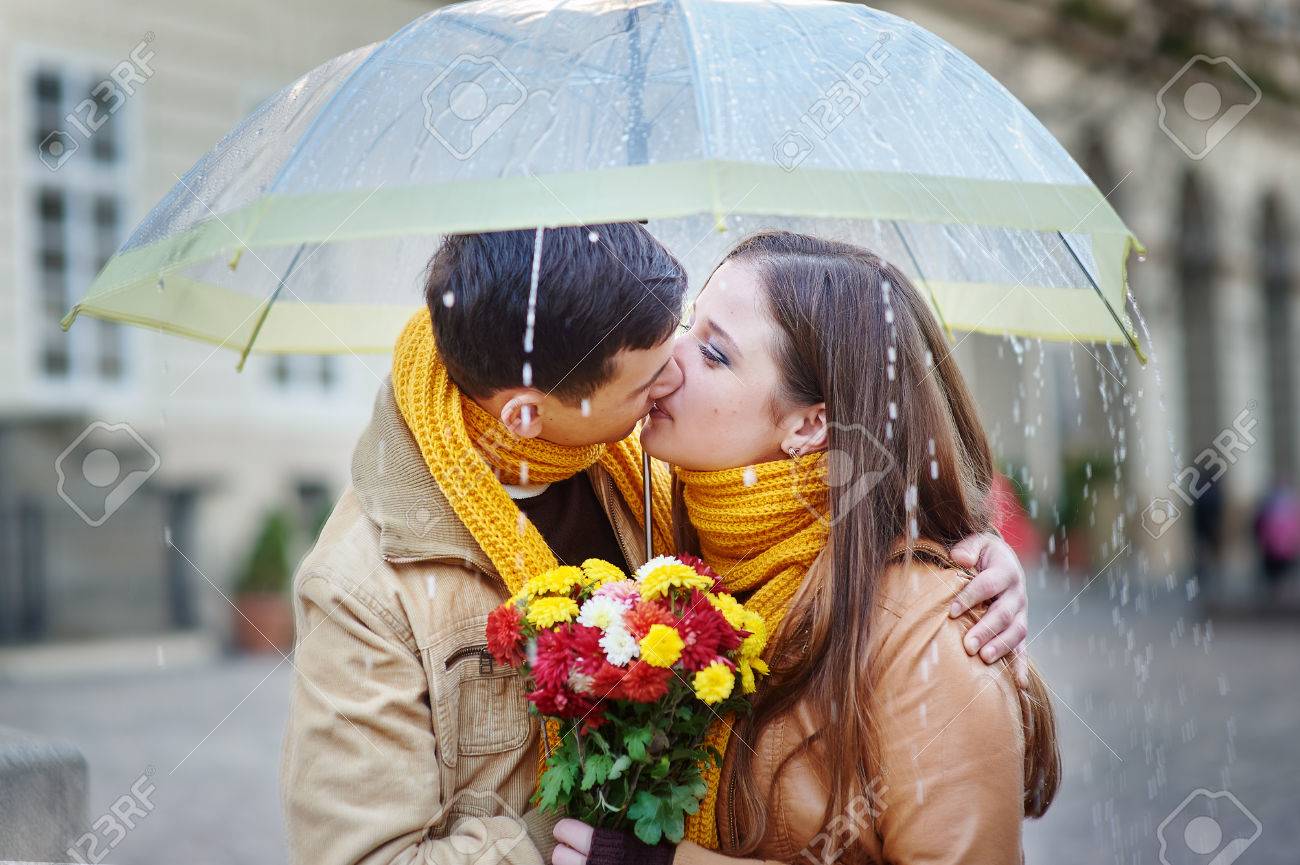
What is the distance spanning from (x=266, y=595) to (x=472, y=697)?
10.5 meters

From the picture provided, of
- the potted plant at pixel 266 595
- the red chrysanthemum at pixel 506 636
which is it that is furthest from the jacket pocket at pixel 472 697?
the potted plant at pixel 266 595

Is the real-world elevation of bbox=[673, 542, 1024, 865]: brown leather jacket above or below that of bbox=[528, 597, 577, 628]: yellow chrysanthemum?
below

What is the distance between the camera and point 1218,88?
64.0 feet

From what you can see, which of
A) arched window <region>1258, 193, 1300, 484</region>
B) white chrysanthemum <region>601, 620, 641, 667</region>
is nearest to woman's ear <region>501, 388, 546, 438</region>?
white chrysanthemum <region>601, 620, 641, 667</region>

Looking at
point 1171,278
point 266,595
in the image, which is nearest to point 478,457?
point 266,595

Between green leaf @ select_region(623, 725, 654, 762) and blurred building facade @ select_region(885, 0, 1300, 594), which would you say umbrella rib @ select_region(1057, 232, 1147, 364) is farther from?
blurred building facade @ select_region(885, 0, 1300, 594)

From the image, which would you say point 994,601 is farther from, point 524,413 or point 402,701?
point 402,701

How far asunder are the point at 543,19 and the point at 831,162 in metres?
0.59

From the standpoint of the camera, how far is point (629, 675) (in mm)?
2189

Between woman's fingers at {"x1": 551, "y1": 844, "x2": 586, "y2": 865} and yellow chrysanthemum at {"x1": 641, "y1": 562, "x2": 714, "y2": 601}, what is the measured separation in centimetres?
47

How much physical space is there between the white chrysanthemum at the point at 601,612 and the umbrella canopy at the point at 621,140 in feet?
2.23

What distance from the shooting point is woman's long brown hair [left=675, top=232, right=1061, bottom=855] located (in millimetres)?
2477

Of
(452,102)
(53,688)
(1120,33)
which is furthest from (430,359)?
(1120,33)

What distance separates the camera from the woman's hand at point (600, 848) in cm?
233
